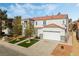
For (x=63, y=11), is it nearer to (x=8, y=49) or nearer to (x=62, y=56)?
(x=62, y=56)

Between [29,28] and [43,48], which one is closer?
[43,48]

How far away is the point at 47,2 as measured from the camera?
516 cm

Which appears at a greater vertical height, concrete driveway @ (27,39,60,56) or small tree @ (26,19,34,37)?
small tree @ (26,19,34,37)

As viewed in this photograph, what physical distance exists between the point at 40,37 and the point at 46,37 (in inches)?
7.0

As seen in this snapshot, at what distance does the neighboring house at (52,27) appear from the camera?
5160 millimetres

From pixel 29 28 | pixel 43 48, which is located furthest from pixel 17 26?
pixel 43 48

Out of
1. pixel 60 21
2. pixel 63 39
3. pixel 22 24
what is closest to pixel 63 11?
pixel 60 21

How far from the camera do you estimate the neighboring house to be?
5.16 metres

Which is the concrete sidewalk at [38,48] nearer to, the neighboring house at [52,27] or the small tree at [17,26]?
the neighboring house at [52,27]

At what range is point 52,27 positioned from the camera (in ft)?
17.3

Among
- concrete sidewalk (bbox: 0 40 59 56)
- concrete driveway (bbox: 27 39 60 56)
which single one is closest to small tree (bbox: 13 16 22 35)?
concrete sidewalk (bbox: 0 40 59 56)

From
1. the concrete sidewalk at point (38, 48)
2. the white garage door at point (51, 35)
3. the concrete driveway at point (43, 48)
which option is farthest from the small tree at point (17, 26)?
the white garage door at point (51, 35)

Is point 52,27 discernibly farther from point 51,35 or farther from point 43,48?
point 43,48

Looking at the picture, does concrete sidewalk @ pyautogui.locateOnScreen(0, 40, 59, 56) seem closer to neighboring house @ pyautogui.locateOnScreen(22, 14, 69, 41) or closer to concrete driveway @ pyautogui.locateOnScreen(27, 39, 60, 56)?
concrete driveway @ pyautogui.locateOnScreen(27, 39, 60, 56)
